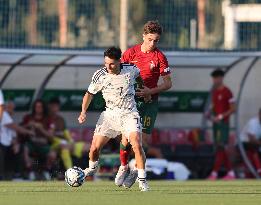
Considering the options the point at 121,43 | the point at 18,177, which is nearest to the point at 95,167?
the point at 18,177

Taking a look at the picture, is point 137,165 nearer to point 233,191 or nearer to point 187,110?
point 233,191

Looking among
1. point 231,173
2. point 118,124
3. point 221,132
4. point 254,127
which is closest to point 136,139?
point 118,124

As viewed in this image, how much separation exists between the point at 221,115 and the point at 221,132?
1.60 ft

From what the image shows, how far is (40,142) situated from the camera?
26.3 meters

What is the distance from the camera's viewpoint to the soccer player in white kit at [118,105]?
55.2ft

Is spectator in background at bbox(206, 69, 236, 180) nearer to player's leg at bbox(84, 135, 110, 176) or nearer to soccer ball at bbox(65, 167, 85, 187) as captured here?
player's leg at bbox(84, 135, 110, 176)

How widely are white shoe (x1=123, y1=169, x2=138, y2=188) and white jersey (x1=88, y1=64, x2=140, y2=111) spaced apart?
1090 millimetres

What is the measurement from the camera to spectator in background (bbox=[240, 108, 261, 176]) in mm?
28234

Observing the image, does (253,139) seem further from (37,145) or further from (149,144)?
(37,145)

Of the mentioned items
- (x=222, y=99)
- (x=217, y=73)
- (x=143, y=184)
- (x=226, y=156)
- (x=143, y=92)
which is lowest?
(x=226, y=156)

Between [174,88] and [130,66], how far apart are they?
1138 cm

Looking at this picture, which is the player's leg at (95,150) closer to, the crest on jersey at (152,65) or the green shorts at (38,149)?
the crest on jersey at (152,65)

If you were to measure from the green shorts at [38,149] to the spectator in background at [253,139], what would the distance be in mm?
4680

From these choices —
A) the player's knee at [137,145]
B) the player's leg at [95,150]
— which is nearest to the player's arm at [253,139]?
the player's leg at [95,150]
